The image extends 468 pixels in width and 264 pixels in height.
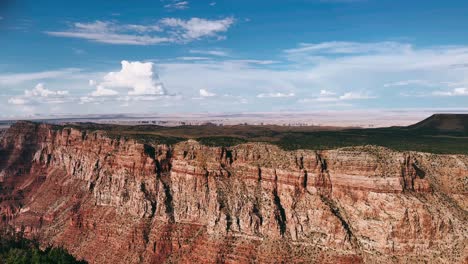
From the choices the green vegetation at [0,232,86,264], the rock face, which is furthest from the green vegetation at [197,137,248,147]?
the green vegetation at [0,232,86,264]

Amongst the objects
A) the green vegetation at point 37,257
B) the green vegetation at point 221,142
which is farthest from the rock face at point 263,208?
the green vegetation at point 37,257

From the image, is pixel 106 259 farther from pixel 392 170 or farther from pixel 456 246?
pixel 456 246

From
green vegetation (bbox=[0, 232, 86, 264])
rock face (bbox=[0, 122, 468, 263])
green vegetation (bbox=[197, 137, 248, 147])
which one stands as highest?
green vegetation (bbox=[197, 137, 248, 147])

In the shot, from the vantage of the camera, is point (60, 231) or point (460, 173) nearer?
point (460, 173)

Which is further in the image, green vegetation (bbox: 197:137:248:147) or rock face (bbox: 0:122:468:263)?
green vegetation (bbox: 197:137:248:147)

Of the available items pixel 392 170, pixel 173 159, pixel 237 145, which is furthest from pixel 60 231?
pixel 392 170

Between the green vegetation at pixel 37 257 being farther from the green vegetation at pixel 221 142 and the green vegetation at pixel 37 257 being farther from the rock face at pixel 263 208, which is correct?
the green vegetation at pixel 221 142

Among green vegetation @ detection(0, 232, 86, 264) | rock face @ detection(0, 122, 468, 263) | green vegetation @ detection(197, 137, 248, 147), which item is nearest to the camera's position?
green vegetation @ detection(0, 232, 86, 264)

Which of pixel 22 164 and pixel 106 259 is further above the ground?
pixel 22 164

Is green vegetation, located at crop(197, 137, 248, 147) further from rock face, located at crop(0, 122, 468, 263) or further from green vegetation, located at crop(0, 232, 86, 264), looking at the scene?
green vegetation, located at crop(0, 232, 86, 264)
